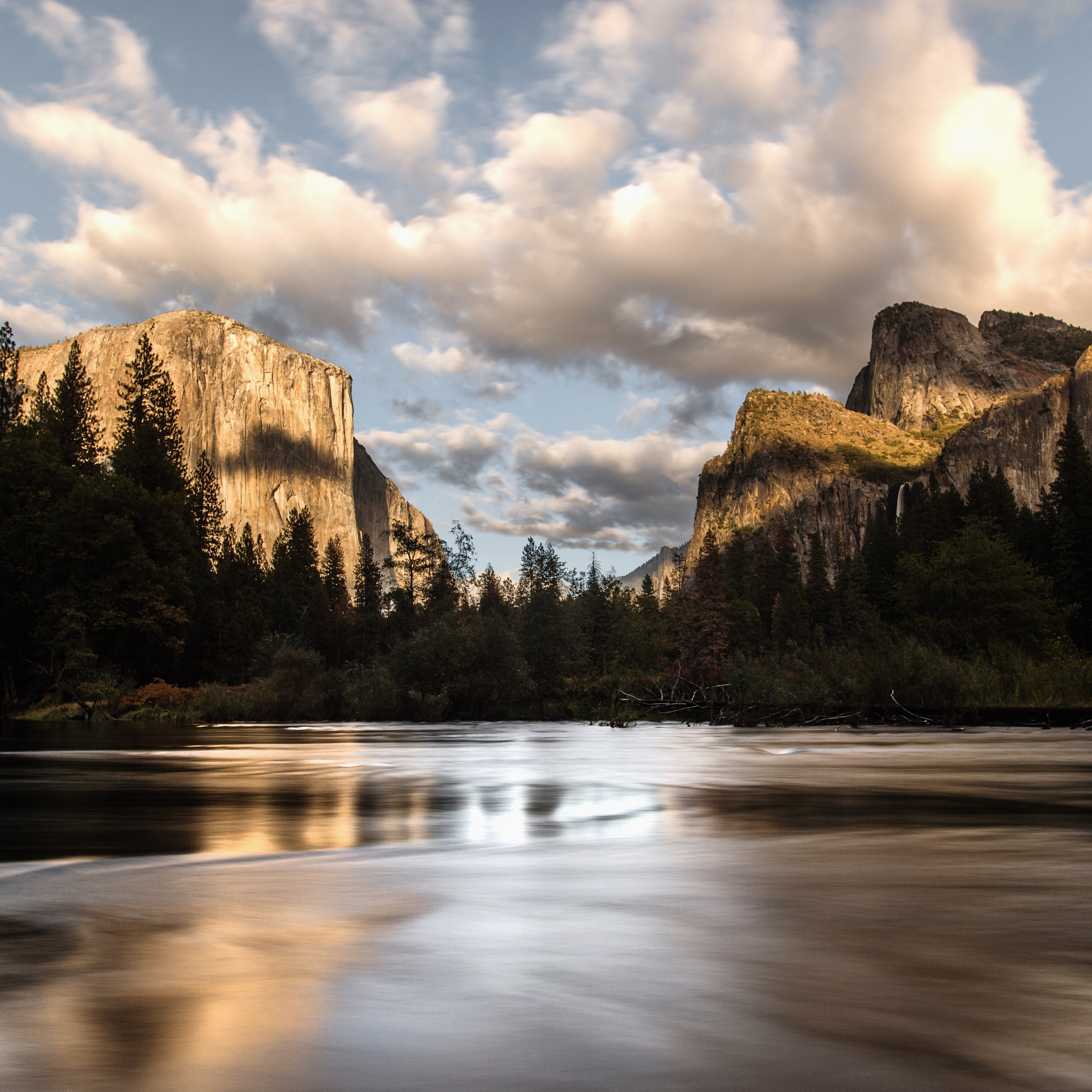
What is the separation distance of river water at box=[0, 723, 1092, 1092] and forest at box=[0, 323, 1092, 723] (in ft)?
78.0

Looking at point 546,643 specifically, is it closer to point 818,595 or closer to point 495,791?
point 495,791

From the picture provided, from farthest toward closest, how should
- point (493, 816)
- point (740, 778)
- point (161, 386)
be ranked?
point (161, 386)
point (740, 778)
point (493, 816)

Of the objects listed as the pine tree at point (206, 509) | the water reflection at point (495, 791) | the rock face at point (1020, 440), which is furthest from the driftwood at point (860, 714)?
the rock face at point (1020, 440)

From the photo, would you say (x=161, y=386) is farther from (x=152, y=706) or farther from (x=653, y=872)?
(x=653, y=872)

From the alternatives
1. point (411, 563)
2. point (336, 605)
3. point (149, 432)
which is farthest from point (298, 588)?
point (149, 432)

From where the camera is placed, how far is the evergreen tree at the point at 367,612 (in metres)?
73.4

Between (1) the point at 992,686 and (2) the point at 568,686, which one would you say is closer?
(1) the point at 992,686

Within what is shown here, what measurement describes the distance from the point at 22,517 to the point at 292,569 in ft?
178

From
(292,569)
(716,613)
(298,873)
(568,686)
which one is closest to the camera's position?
(298,873)

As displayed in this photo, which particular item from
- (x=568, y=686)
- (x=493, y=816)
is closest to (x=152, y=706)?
(x=568, y=686)

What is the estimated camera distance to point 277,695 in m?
42.6

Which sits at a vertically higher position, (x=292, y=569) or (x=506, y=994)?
(x=292, y=569)

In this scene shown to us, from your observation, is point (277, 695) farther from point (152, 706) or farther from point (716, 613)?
point (716, 613)

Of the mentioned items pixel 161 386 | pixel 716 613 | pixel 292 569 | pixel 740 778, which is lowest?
pixel 740 778
